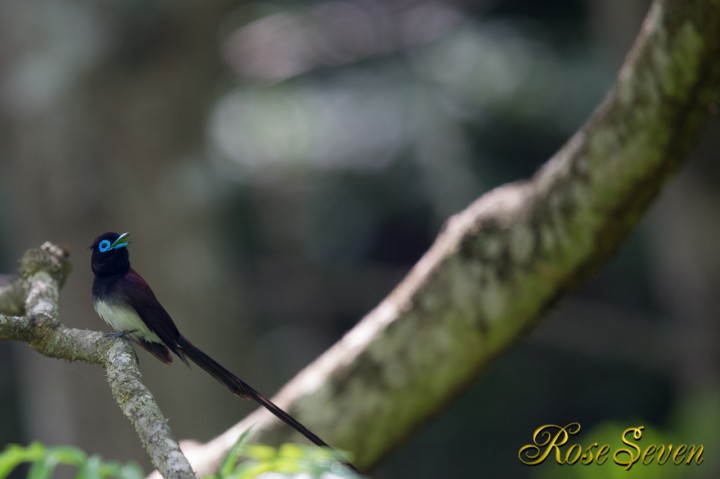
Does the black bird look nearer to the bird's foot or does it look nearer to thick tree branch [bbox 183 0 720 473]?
the bird's foot

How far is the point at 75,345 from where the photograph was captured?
268 cm

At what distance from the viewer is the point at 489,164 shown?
1206cm

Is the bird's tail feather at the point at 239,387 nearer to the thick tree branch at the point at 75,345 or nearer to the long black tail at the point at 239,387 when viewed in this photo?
the long black tail at the point at 239,387

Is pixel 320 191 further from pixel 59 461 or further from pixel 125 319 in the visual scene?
pixel 59 461

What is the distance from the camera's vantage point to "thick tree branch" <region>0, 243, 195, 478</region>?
6.63ft

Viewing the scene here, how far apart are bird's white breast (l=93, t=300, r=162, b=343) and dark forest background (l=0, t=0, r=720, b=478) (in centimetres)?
204

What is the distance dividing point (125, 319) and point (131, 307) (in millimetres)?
45

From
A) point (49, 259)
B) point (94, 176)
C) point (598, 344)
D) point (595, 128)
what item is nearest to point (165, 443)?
point (49, 259)

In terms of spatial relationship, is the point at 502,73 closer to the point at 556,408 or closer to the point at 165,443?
the point at 556,408

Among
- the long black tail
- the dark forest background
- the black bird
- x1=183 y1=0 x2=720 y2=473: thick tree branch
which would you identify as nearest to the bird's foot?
the black bird

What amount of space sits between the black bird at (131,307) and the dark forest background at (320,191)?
1957 mm

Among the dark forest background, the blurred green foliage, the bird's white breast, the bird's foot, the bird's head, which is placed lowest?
the blurred green foliage

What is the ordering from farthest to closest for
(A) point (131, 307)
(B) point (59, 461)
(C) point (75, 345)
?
(A) point (131, 307) → (C) point (75, 345) → (B) point (59, 461)

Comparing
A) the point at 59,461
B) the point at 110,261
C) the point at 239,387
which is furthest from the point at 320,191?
the point at 59,461
